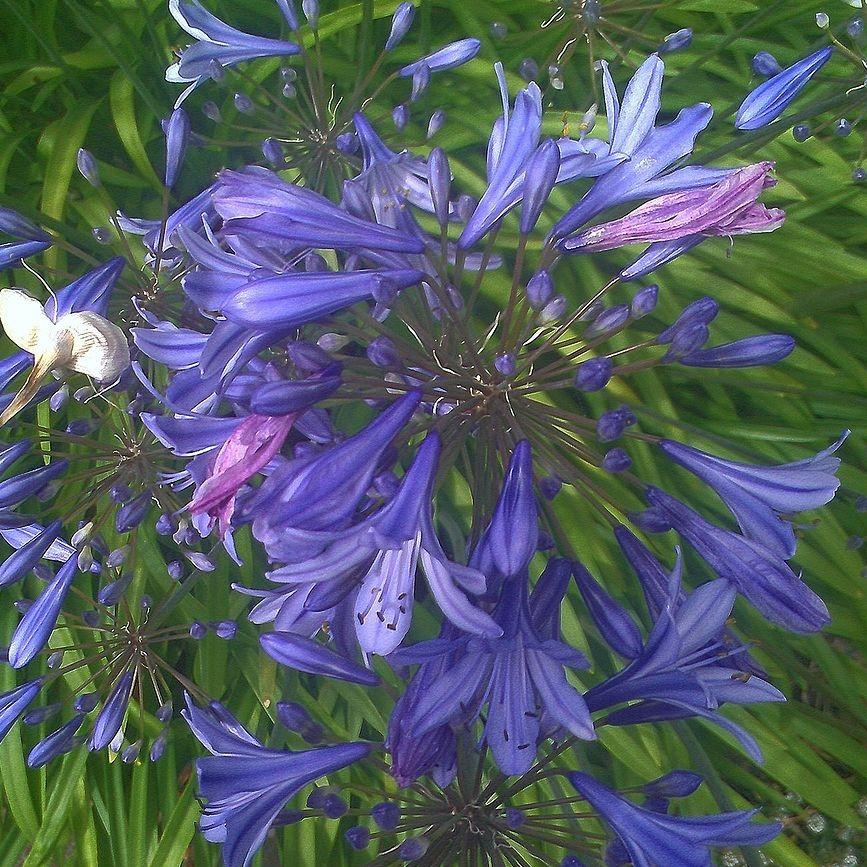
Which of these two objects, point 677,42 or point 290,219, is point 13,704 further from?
point 677,42

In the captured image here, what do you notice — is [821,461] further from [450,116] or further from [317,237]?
[450,116]

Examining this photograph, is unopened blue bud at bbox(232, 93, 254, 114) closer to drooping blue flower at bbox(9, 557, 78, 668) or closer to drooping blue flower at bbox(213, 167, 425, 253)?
drooping blue flower at bbox(213, 167, 425, 253)

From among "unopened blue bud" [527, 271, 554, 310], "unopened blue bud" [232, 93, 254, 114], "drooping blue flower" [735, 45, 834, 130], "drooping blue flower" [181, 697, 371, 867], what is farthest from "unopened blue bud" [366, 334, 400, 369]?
"unopened blue bud" [232, 93, 254, 114]

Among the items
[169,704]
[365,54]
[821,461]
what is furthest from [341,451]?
[365,54]

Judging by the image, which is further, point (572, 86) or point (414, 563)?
point (572, 86)

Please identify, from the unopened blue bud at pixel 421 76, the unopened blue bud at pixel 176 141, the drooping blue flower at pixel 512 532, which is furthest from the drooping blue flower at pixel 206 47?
the drooping blue flower at pixel 512 532

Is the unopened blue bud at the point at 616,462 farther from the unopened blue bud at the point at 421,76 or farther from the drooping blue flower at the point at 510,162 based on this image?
the unopened blue bud at the point at 421,76
